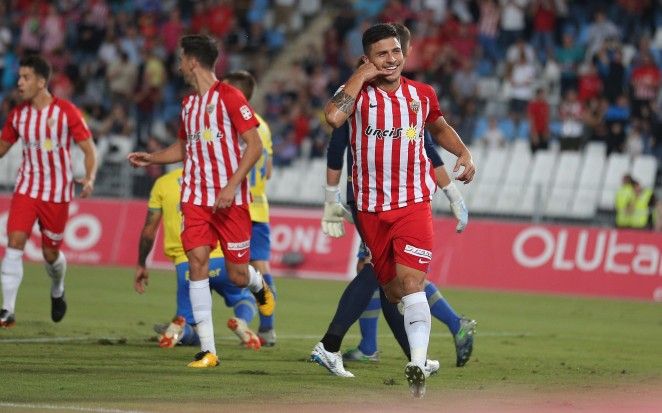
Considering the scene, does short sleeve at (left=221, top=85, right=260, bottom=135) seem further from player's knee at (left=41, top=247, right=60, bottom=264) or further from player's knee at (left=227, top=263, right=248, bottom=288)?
player's knee at (left=41, top=247, right=60, bottom=264)

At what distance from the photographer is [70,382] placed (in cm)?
940

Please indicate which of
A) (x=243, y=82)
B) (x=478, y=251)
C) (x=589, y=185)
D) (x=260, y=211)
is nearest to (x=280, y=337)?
(x=260, y=211)

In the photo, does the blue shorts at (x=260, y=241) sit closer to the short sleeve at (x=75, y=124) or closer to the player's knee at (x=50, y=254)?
the short sleeve at (x=75, y=124)

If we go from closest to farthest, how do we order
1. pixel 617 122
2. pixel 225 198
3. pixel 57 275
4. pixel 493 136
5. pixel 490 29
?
pixel 225 198 → pixel 57 275 → pixel 617 122 → pixel 493 136 → pixel 490 29

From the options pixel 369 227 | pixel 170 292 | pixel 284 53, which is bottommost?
pixel 170 292

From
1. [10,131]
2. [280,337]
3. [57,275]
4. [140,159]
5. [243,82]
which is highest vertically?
[243,82]

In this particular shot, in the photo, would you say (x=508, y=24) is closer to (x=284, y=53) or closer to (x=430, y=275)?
(x=284, y=53)

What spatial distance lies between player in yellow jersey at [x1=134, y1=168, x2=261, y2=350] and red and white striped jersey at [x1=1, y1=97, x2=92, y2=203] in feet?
4.88

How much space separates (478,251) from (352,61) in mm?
8110

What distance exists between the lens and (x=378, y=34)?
9.31 metres

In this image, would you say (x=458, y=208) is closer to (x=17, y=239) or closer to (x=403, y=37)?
(x=403, y=37)

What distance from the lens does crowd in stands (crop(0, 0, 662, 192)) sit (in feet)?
84.8

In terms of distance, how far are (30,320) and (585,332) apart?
6.04 metres

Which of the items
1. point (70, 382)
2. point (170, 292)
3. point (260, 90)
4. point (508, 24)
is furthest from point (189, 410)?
point (260, 90)
